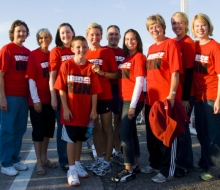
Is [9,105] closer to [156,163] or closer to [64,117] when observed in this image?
[64,117]

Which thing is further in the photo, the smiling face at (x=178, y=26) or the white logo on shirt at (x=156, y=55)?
the smiling face at (x=178, y=26)

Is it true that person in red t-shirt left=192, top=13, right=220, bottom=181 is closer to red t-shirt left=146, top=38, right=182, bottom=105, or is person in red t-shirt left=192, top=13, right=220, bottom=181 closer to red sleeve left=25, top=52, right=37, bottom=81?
red t-shirt left=146, top=38, right=182, bottom=105

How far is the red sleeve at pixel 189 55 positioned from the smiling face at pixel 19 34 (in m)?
2.51

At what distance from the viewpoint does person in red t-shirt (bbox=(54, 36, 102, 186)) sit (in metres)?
3.89

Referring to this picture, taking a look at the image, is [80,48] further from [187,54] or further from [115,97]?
[187,54]

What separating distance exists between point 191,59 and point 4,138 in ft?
9.99

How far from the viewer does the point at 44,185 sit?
3787mm

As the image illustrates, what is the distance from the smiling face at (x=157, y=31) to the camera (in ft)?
12.7

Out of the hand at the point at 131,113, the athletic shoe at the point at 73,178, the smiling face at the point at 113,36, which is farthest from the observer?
the smiling face at the point at 113,36

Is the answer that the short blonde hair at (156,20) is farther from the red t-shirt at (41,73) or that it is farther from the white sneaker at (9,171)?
the white sneaker at (9,171)

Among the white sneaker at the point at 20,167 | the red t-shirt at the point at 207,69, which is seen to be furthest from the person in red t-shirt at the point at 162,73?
the white sneaker at the point at 20,167

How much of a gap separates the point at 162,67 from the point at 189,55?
46 centimetres

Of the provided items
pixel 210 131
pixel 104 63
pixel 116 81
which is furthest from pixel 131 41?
pixel 210 131

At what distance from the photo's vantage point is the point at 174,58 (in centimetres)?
364
